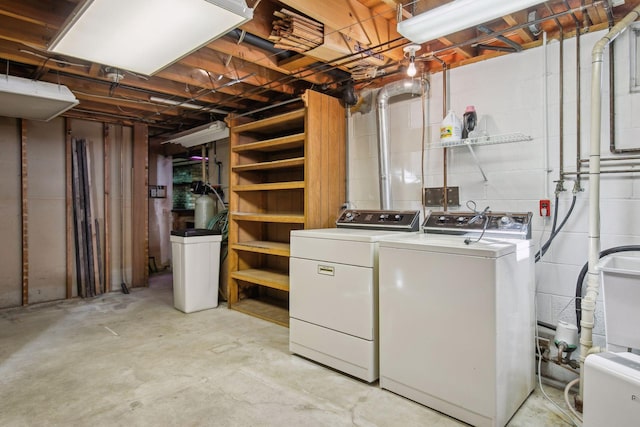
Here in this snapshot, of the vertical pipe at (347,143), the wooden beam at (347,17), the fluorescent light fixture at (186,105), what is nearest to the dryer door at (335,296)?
the vertical pipe at (347,143)

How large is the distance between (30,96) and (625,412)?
14.9 ft

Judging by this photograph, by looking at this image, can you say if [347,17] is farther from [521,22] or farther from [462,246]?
[462,246]

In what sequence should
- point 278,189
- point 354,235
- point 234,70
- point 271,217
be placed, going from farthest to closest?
1. point 278,189
2. point 271,217
3. point 234,70
4. point 354,235

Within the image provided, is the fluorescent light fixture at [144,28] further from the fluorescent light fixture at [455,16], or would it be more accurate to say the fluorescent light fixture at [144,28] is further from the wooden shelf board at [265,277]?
the wooden shelf board at [265,277]

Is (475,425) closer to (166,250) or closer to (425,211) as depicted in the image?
(425,211)

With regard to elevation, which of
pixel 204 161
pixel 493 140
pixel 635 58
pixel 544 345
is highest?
pixel 635 58

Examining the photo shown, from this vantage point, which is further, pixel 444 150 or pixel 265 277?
pixel 265 277

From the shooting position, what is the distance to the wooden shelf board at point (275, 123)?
352 cm

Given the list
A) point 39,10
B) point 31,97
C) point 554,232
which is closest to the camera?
point 39,10

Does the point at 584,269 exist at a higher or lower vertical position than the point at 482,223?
lower

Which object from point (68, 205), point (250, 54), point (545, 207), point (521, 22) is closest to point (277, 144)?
point (250, 54)

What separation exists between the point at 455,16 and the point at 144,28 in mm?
1831

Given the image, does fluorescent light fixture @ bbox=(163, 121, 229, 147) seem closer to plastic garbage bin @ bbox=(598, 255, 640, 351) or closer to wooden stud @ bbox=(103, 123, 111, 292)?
wooden stud @ bbox=(103, 123, 111, 292)

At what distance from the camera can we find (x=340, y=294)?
8.39 feet
